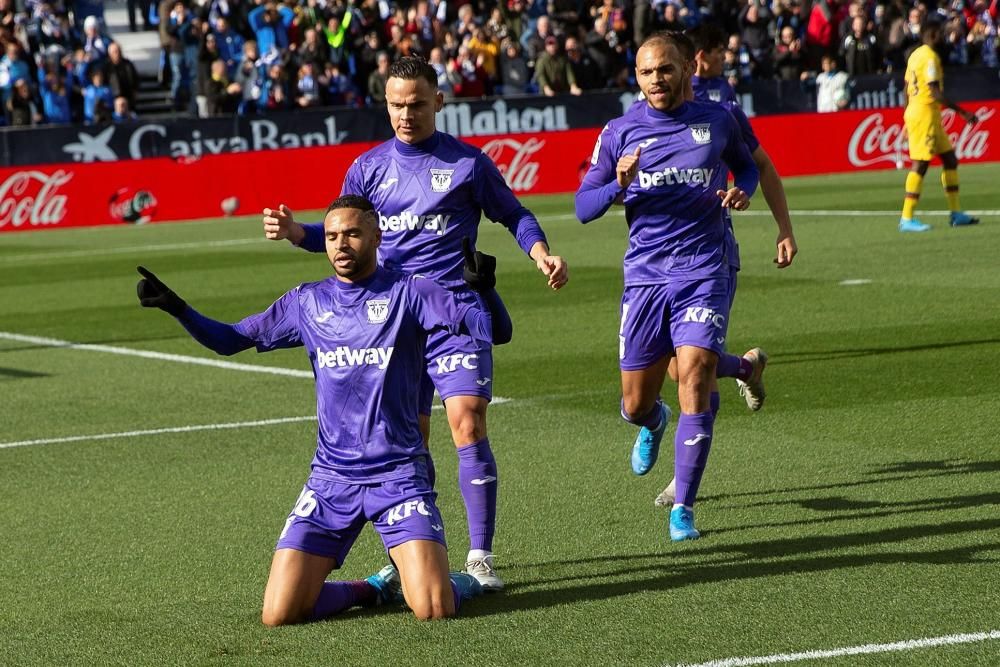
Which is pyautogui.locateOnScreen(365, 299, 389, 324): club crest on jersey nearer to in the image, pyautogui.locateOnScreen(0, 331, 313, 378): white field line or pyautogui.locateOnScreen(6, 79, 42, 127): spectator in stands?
pyautogui.locateOnScreen(0, 331, 313, 378): white field line

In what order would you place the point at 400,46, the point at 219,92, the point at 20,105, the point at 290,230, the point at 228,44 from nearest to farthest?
1. the point at 290,230
2. the point at 20,105
3. the point at 219,92
4. the point at 400,46
5. the point at 228,44

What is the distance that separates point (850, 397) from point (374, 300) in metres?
5.05

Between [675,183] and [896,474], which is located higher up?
[675,183]

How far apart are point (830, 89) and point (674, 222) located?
27.7 m

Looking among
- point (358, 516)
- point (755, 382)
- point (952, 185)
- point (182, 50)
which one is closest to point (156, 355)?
point (755, 382)

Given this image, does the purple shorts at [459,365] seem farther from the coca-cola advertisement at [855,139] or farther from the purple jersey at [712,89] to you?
the coca-cola advertisement at [855,139]

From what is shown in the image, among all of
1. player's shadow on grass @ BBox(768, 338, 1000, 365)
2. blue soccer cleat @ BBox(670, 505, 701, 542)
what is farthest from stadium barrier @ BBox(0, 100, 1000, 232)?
blue soccer cleat @ BBox(670, 505, 701, 542)

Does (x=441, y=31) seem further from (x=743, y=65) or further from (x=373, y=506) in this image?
(x=373, y=506)

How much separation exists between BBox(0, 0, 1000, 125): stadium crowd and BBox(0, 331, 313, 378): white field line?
1587 centimetres

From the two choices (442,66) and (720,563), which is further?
(442,66)

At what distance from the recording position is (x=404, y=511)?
626 centimetres

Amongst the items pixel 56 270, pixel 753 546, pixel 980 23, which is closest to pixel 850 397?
pixel 753 546

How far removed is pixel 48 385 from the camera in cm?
1293

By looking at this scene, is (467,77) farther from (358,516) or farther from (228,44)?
(358,516)
